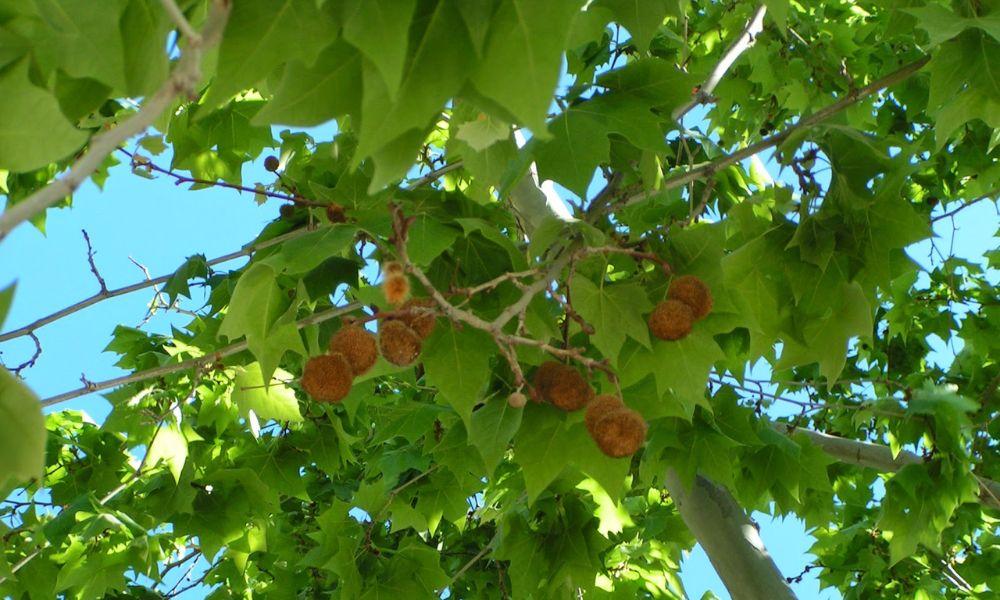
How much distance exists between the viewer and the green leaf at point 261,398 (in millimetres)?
3834

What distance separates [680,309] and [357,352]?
696 mm

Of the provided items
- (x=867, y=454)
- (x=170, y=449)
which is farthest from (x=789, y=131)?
(x=170, y=449)

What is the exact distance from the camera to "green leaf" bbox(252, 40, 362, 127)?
162 centimetres

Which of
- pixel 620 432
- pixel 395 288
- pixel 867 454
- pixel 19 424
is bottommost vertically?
pixel 19 424

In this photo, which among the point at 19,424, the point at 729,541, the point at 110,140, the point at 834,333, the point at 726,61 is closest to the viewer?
the point at 110,140

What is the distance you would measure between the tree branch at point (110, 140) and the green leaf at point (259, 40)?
32 centimetres

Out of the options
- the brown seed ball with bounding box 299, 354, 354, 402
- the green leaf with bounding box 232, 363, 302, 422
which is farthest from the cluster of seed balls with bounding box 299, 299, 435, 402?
the green leaf with bounding box 232, 363, 302, 422

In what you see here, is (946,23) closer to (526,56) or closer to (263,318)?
(526,56)

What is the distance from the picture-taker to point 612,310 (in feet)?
8.09

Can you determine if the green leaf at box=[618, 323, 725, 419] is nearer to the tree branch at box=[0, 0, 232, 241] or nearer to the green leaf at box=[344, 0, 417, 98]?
the green leaf at box=[344, 0, 417, 98]

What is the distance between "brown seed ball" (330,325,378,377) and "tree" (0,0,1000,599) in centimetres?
3

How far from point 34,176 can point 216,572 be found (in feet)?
7.08

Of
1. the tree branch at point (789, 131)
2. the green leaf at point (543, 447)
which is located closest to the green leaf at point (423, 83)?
the green leaf at point (543, 447)

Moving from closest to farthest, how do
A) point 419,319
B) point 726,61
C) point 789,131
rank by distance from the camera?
point 419,319
point 789,131
point 726,61
